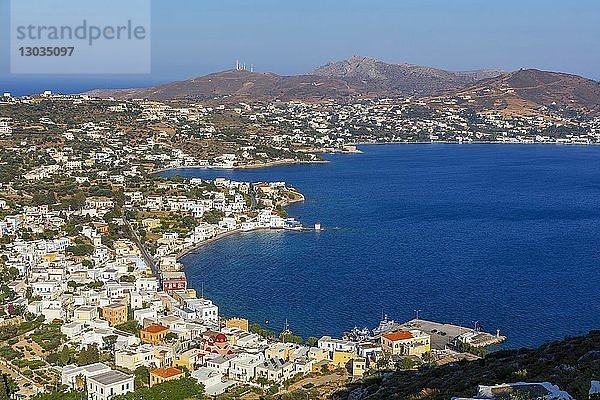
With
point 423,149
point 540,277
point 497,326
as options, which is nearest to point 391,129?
point 423,149

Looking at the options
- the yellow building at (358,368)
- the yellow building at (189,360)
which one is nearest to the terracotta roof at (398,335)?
the yellow building at (358,368)

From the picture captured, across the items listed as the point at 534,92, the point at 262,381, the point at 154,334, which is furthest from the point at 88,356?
the point at 534,92

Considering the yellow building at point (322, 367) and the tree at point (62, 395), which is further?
the yellow building at point (322, 367)

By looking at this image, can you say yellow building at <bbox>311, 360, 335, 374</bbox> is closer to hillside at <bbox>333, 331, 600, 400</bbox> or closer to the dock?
hillside at <bbox>333, 331, 600, 400</bbox>

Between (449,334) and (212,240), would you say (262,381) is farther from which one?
(212,240)

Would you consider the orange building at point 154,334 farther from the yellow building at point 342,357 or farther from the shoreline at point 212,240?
the shoreline at point 212,240

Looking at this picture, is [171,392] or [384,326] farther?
[384,326]
